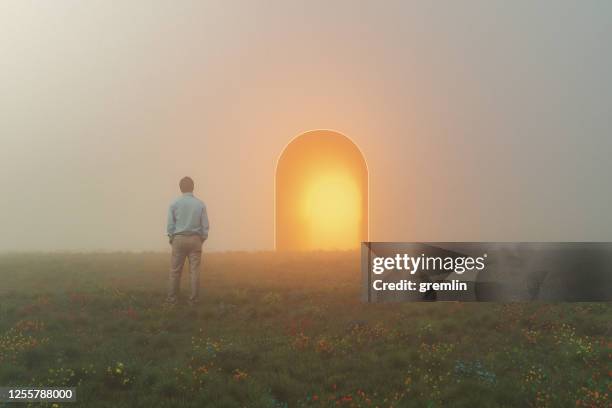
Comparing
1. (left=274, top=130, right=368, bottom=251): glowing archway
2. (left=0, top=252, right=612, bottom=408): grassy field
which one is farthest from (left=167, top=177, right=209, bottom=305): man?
(left=274, top=130, right=368, bottom=251): glowing archway

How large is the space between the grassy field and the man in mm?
558

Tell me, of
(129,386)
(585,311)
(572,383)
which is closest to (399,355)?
(572,383)

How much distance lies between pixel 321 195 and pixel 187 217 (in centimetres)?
733

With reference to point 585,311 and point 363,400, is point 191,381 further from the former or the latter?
point 585,311

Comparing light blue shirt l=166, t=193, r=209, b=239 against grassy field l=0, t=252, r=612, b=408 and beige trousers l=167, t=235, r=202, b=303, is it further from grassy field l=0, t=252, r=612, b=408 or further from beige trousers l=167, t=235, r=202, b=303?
grassy field l=0, t=252, r=612, b=408

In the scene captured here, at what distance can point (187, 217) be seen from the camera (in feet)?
40.6

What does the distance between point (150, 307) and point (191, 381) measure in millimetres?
4031

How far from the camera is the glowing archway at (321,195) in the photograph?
1764 centimetres

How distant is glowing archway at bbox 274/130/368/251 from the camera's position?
17.6m

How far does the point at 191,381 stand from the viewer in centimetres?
826

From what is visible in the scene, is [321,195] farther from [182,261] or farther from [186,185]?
Result: [182,261]

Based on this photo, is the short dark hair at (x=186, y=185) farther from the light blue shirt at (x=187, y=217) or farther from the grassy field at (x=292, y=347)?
the grassy field at (x=292, y=347)

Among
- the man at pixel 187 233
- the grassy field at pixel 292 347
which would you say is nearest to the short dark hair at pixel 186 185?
the man at pixel 187 233

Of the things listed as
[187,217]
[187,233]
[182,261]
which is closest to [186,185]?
[187,217]
